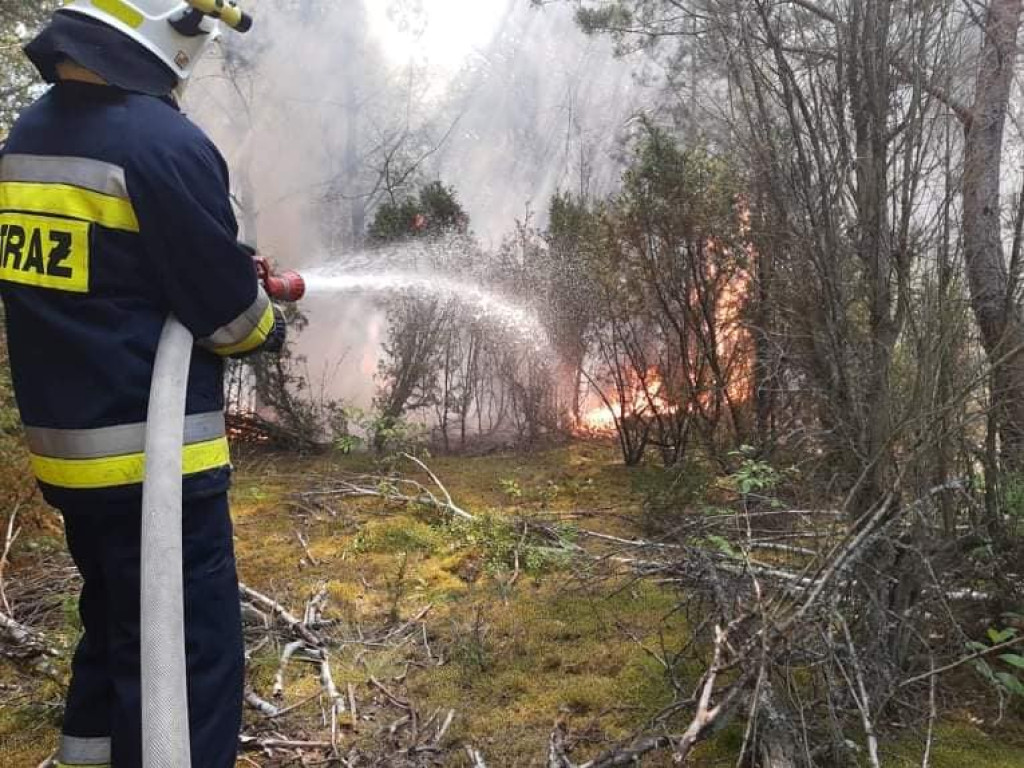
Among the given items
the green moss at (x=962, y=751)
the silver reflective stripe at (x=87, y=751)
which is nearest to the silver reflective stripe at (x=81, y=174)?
the silver reflective stripe at (x=87, y=751)

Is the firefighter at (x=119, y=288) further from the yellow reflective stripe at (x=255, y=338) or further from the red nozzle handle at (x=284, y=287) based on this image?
the red nozzle handle at (x=284, y=287)

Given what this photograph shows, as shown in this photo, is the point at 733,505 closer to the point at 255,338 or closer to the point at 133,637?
the point at 255,338

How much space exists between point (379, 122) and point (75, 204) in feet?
51.7

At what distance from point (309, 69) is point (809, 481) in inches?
573

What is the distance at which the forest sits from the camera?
2.06 metres

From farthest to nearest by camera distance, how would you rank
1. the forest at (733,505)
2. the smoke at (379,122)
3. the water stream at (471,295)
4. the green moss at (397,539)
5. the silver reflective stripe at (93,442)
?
the smoke at (379,122), the water stream at (471,295), the green moss at (397,539), the forest at (733,505), the silver reflective stripe at (93,442)

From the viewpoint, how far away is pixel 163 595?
1.41 metres

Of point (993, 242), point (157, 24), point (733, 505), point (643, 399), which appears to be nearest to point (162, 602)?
point (157, 24)

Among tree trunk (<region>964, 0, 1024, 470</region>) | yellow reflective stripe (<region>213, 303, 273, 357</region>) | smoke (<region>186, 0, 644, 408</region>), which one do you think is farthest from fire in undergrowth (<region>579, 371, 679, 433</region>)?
yellow reflective stripe (<region>213, 303, 273, 357</region>)

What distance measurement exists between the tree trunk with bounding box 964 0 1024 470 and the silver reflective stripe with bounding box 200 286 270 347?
1977 mm

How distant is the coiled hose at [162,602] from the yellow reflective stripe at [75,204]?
1.32 feet

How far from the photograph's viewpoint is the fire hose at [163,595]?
1393 millimetres

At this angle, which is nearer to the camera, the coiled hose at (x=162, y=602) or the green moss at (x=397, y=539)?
the coiled hose at (x=162, y=602)

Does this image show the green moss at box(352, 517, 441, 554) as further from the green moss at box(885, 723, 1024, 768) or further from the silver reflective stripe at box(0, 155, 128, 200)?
the silver reflective stripe at box(0, 155, 128, 200)
